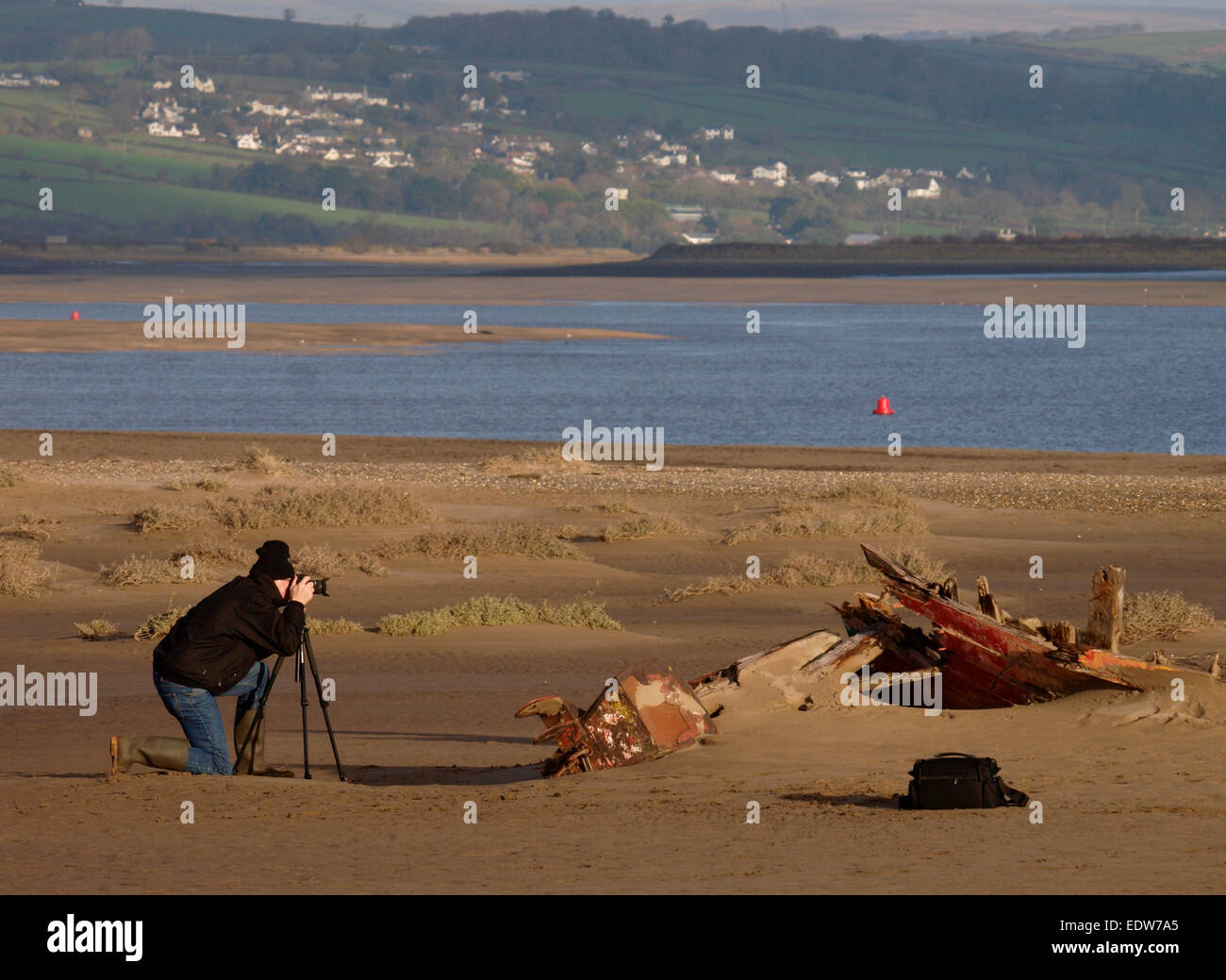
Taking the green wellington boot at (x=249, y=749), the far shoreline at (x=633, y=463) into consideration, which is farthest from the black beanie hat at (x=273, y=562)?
the far shoreline at (x=633, y=463)

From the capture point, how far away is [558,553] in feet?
66.8

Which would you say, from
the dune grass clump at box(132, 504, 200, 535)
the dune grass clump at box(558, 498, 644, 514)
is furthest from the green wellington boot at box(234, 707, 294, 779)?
the dune grass clump at box(558, 498, 644, 514)

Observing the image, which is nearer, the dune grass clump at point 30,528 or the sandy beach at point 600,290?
the dune grass clump at point 30,528

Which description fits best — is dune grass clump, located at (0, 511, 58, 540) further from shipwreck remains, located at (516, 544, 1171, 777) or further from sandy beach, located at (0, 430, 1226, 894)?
shipwreck remains, located at (516, 544, 1171, 777)

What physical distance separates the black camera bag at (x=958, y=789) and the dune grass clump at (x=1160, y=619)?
21.4ft

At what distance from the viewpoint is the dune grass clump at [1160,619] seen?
14523 mm

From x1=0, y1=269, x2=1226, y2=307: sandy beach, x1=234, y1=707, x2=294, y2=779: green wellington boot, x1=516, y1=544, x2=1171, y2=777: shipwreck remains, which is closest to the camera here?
x1=234, y1=707, x2=294, y2=779: green wellington boot

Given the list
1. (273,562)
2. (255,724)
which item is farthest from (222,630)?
(255,724)

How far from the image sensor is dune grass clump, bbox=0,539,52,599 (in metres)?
17.6

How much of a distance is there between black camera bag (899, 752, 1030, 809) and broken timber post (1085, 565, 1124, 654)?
2873 mm

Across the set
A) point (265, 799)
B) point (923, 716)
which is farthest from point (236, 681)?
point (923, 716)

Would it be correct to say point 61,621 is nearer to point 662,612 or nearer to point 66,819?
point 662,612

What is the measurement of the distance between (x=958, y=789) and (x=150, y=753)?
450cm

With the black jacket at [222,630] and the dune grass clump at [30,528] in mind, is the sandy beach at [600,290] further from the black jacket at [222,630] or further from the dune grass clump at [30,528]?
the black jacket at [222,630]
